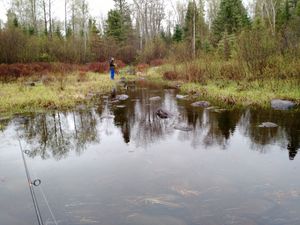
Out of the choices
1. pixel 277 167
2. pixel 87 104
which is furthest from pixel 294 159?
pixel 87 104

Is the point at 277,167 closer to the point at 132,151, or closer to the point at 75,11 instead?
the point at 132,151

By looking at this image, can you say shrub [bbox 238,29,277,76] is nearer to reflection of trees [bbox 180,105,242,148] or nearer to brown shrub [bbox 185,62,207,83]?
brown shrub [bbox 185,62,207,83]

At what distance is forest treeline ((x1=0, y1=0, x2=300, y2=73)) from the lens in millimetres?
12164

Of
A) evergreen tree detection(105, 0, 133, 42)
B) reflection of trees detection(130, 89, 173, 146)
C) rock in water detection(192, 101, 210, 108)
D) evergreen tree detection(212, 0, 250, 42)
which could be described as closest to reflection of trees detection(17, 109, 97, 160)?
reflection of trees detection(130, 89, 173, 146)

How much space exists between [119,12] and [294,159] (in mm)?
35150

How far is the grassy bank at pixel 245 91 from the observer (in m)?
10.3

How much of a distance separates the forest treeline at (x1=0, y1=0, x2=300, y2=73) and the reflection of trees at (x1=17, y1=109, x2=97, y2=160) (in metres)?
8.01

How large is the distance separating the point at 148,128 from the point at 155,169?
2940mm

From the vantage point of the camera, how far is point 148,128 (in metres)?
8.02

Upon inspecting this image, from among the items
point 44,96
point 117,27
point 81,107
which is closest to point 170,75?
point 81,107

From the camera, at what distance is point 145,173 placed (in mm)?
4977

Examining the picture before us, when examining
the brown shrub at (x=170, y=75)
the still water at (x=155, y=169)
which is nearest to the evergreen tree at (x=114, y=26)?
the brown shrub at (x=170, y=75)

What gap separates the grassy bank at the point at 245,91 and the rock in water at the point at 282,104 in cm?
25

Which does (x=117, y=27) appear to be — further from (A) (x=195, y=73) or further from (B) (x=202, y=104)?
(B) (x=202, y=104)
